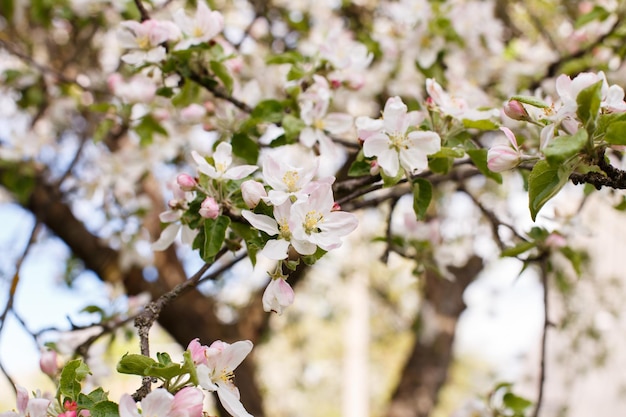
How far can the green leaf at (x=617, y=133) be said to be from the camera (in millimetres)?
779

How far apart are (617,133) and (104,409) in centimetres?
71

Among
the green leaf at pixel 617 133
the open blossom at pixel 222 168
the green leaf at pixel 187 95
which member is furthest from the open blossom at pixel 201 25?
the green leaf at pixel 617 133

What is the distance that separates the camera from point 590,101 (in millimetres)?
799

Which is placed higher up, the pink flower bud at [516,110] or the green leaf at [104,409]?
the pink flower bud at [516,110]

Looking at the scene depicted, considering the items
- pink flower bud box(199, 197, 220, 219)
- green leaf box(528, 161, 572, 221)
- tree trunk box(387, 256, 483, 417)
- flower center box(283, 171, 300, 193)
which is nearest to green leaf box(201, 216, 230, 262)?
pink flower bud box(199, 197, 220, 219)

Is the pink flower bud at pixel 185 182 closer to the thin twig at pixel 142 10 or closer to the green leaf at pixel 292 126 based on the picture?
the green leaf at pixel 292 126

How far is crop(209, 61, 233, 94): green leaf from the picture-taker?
1.33 meters

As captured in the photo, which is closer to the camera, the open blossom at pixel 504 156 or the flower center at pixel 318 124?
the open blossom at pixel 504 156

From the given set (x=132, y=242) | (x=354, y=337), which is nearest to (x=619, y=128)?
(x=132, y=242)

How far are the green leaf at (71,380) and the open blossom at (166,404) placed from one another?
5.7 inches

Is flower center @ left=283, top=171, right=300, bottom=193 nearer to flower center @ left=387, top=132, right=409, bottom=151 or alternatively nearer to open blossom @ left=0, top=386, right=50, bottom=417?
flower center @ left=387, top=132, right=409, bottom=151

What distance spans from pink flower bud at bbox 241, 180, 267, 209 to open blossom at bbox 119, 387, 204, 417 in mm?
282

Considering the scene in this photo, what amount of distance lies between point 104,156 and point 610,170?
1.96m

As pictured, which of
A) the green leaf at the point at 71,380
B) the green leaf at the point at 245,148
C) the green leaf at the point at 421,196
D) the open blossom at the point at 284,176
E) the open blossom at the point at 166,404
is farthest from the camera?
the green leaf at the point at 245,148
